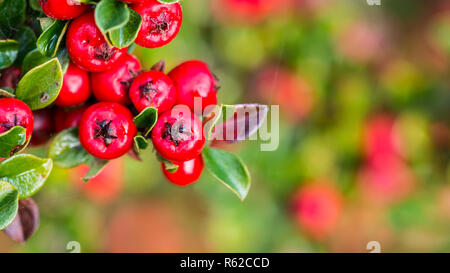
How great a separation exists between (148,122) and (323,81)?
1.40 metres

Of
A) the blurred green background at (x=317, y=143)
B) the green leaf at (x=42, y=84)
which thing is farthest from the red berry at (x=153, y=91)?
the blurred green background at (x=317, y=143)

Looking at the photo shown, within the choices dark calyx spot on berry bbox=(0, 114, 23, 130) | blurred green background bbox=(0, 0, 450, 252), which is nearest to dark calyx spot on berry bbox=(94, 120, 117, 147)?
dark calyx spot on berry bbox=(0, 114, 23, 130)

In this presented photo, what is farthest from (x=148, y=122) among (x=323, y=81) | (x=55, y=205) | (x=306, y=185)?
(x=323, y=81)

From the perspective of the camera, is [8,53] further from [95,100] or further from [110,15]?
[110,15]

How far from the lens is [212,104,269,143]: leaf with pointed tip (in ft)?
2.37

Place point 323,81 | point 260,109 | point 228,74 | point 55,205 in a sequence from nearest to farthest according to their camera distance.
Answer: point 260,109 → point 55,205 → point 323,81 → point 228,74

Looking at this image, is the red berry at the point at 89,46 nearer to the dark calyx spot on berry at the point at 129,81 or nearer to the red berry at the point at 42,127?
the dark calyx spot on berry at the point at 129,81

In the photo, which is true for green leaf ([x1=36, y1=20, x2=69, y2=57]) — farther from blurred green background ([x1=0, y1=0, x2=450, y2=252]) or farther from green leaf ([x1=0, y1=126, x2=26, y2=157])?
blurred green background ([x1=0, y1=0, x2=450, y2=252])

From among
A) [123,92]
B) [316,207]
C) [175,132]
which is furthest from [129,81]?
[316,207]

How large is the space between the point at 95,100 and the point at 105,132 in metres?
0.13

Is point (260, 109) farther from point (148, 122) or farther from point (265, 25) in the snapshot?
point (265, 25)

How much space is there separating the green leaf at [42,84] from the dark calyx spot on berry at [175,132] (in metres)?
0.16

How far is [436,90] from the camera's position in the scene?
70.6 inches
